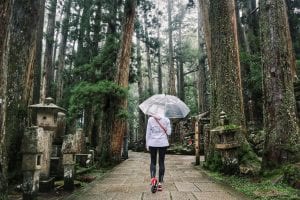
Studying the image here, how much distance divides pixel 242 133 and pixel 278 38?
255 cm

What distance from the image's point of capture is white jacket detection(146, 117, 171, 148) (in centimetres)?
562

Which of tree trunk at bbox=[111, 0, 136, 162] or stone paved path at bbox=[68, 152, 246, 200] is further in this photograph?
tree trunk at bbox=[111, 0, 136, 162]

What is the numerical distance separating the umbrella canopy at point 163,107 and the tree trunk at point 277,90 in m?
1.86

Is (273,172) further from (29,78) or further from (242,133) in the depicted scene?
(29,78)

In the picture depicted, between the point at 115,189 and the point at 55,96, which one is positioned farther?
the point at 55,96

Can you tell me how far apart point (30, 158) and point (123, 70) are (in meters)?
7.41

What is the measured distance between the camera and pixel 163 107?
605 cm

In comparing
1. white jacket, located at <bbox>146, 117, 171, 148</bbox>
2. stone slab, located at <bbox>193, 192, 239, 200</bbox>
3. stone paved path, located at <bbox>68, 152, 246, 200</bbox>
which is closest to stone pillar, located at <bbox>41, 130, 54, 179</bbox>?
stone paved path, located at <bbox>68, 152, 246, 200</bbox>

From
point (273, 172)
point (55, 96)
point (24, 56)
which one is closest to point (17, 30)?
point (24, 56)

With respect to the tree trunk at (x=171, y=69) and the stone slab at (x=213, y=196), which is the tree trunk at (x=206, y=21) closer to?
the stone slab at (x=213, y=196)

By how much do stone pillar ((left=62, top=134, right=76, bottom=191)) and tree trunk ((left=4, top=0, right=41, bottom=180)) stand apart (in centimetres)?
140

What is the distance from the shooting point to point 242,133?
25.4 ft

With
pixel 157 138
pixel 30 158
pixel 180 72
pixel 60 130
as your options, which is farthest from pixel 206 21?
pixel 180 72

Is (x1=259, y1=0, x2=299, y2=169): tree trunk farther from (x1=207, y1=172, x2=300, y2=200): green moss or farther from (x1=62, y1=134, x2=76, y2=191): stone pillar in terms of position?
(x1=62, y1=134, x2=76, y2=191): stone pillar
